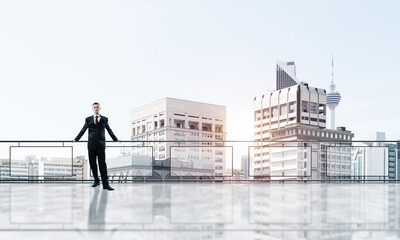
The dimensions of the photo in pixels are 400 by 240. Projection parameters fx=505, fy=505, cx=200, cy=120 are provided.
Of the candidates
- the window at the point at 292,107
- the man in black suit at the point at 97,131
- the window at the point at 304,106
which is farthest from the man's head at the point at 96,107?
the window at the point at 304,106

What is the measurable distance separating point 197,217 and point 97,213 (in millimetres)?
1776

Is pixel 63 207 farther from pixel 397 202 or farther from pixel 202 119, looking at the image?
pixel 202 119

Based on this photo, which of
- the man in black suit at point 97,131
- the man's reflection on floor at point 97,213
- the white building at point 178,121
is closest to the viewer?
the man's reflection on floor at point 97,213

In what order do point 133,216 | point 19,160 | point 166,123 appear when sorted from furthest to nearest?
point 166,123 < point 19,160 < point 133,216

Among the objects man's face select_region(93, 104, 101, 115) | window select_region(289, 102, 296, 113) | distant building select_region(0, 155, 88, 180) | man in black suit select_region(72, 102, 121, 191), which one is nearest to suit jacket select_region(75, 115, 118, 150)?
man in black suit select_region(72, 102, 121, 191)

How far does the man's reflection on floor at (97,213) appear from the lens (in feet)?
24.3

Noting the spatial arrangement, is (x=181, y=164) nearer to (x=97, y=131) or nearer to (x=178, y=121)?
(x=97, y=131)

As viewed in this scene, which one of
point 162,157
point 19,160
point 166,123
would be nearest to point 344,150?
point 162,157

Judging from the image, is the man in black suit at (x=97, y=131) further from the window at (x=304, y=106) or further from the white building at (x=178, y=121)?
the window at (x=304, y=106)

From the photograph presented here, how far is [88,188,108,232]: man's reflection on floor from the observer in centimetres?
742

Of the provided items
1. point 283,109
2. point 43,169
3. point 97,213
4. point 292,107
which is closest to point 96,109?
point 97,213

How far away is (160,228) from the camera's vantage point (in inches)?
289

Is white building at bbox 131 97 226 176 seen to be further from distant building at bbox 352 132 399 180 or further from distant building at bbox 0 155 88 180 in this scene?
distant building at bbox 352 132 399 180

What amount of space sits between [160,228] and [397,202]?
20.2 feet
